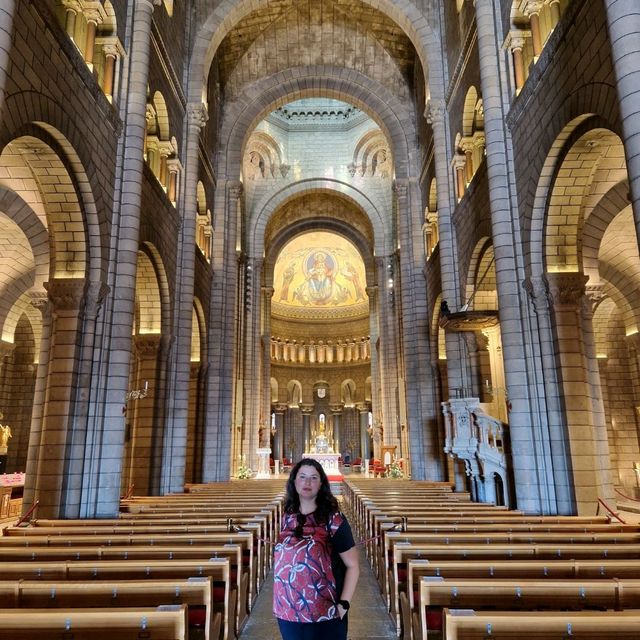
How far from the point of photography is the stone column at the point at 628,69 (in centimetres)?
582

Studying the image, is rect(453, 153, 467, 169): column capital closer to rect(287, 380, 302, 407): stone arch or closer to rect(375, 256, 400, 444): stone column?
rect(375, 256, 400, 444): stone column

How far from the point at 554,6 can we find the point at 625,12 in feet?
15.4

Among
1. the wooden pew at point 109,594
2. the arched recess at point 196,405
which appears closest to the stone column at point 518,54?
the wooden pew at point 109,594

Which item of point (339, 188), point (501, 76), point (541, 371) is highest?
point (339, 188)

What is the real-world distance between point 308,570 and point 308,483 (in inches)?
18.8

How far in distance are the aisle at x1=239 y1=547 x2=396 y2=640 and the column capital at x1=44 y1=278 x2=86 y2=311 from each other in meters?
6.33

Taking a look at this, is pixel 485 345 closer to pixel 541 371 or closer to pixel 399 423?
pixel 541 371

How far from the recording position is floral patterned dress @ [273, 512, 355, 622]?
2.86m

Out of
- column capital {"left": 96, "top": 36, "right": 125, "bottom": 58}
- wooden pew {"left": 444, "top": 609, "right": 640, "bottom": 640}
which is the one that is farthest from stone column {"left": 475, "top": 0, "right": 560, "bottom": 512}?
column capital {"left": 96, "top": 36, "right": 125, "bottom": 58}

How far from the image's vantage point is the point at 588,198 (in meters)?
10.7

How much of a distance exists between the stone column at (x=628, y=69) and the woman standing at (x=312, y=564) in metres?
4.88

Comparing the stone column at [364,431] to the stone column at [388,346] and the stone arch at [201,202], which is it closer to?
the stone column at [388,346]

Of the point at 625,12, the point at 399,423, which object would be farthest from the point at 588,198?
the point at 399,423

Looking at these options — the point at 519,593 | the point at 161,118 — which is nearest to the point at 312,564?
the point at 519,593
